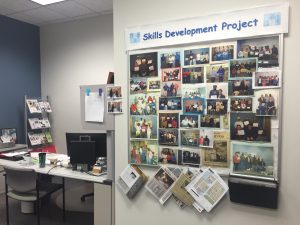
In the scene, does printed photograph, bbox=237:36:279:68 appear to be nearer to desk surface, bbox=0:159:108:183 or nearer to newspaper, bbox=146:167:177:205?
newspaper, bbox=146:167:177:205

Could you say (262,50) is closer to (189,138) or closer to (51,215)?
(189,138)

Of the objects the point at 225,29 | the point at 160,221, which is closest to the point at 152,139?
the point at 160,221

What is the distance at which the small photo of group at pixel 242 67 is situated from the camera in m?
1.81

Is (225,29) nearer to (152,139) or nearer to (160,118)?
(160,118)

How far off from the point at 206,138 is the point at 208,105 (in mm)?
252

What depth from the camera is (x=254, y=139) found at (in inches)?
71.6

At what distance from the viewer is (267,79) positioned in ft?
5.78

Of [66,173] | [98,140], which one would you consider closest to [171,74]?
[98,140]

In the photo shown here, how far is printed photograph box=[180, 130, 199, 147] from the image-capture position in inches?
79.2

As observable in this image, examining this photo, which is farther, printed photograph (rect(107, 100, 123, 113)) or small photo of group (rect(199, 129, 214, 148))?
printed photograph (rect(107, 100, 123, 113))

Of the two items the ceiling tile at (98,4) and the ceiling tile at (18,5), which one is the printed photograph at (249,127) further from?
the ceiling tile at (18,5)

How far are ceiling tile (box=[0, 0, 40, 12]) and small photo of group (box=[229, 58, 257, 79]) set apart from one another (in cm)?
319

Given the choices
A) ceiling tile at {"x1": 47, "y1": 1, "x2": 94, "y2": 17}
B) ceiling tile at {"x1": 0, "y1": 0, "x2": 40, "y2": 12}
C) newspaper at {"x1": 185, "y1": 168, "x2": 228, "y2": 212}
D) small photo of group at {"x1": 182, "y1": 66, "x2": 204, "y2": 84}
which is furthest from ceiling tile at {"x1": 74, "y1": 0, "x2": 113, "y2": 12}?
newspaper at {"x1": 185, "y1": 168, "x2": 228, "y2": 212}

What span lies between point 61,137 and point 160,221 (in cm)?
322
